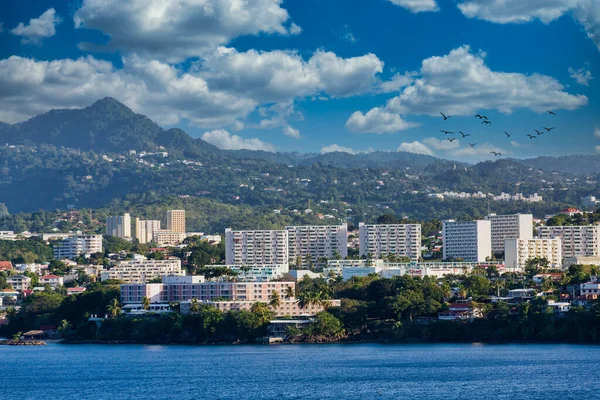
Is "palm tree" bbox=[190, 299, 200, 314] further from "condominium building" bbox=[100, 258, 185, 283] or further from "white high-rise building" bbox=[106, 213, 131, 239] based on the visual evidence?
"white high-rise building" bbox=[106, 213, 131, 239]

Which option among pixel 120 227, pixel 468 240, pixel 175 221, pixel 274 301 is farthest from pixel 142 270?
pixel 175 221

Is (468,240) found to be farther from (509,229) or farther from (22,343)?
(22,343)

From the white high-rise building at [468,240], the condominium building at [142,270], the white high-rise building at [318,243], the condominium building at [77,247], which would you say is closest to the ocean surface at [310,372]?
the condominium building at [142,270]

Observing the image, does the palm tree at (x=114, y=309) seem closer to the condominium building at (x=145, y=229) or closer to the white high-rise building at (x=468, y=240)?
the white high-rise building at (x=468, y=240)

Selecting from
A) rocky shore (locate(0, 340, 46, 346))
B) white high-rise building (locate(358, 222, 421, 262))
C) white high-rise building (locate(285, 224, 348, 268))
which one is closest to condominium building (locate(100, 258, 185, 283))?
white high-rise building (locate(285, 224, 348, 268))

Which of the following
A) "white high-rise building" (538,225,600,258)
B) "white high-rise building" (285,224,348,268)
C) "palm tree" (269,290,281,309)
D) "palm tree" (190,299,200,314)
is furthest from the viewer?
"white high-rise building" (285,224,348,268)
